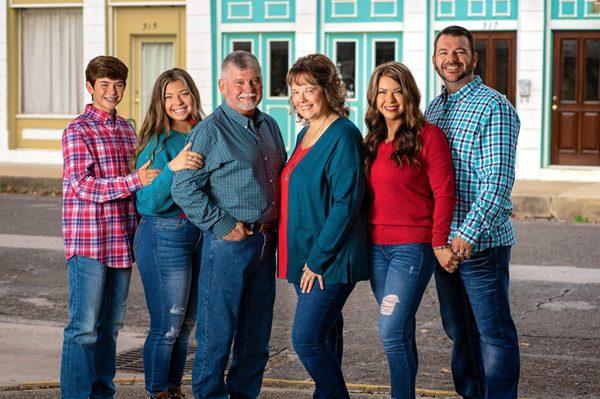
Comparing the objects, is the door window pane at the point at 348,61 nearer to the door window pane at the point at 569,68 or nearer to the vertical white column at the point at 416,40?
the vertical white column at the point at 416,40

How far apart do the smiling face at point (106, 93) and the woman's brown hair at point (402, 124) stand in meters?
1.23

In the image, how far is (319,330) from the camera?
5340mm

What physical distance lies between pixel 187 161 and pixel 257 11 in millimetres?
15511

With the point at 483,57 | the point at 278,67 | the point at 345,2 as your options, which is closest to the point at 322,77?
the point at 483,57

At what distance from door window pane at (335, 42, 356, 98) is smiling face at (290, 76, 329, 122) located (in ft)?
49.1

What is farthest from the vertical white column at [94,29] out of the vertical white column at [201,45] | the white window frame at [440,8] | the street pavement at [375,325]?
the street pavement at [375,325]

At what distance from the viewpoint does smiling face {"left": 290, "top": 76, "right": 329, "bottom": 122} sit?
5.34m

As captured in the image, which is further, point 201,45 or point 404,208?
point 201,45

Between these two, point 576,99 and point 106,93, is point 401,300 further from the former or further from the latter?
point 576,99

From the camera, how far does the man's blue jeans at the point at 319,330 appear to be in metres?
5.32

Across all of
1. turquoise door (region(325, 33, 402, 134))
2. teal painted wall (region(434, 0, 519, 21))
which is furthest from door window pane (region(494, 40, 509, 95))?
turquoise door (region(325, 33, 402, 134))

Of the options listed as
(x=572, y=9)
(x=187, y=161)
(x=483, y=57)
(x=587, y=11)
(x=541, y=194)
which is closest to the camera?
(x=187, y=161)

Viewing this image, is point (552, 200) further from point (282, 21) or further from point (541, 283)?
point (282, 21)

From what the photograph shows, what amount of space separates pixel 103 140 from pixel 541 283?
218 inches
